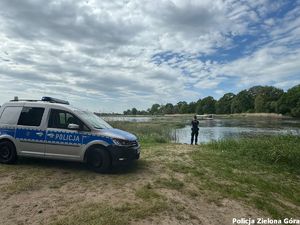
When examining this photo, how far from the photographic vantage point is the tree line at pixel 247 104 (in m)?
86.6

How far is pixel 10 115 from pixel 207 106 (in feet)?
399

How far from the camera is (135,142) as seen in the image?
786 cm

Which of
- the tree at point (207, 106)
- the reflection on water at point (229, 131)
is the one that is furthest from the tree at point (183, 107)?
the reflection on water at point (229, 131)

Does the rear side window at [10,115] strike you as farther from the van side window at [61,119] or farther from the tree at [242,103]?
the tree at [242,103]

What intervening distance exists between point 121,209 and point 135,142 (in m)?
3.06

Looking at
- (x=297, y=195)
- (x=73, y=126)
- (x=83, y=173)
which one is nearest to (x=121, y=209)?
(x=83, y=173)

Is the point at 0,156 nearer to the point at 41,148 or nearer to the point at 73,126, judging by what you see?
the point at 41,148

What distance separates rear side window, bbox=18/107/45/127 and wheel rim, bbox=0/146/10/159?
2.86ft

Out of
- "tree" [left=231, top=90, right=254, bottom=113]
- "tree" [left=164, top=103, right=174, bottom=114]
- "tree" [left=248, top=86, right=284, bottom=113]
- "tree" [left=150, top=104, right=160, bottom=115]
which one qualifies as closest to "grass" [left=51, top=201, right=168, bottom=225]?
"tree" [left=248, top=86, right=284, bottom=113]

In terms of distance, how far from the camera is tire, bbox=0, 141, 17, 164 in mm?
7820

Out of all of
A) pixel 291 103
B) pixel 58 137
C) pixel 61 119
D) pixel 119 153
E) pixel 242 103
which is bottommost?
pixel 119 153

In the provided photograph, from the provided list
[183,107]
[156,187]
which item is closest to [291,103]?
[183,107]

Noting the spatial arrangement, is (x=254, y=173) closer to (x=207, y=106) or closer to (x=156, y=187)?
(x=156, y=187)

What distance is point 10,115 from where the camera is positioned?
315 inches
